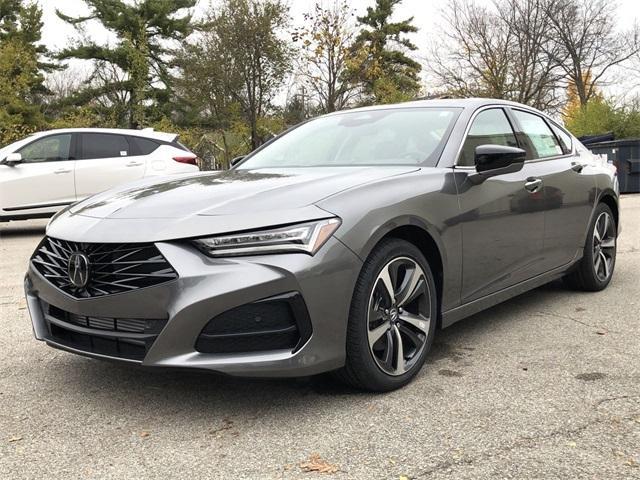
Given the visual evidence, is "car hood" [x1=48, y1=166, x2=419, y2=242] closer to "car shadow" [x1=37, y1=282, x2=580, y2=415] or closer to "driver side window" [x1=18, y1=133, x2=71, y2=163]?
"car shadow" [x1=37, y1=282, x2=580, y2=415]

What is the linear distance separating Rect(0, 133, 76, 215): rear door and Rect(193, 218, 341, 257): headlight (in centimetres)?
813

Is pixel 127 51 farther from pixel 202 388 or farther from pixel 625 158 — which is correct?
pixel 202 388

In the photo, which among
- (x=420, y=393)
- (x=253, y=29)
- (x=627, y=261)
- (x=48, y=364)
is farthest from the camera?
(x=253, y=29)

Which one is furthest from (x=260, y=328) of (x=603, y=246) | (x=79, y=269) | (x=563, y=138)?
(x=603, y=246)

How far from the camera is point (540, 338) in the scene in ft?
12.9

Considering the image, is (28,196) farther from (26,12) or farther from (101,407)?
(26,12)

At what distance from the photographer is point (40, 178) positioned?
9836mm

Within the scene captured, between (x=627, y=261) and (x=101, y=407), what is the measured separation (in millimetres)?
5516

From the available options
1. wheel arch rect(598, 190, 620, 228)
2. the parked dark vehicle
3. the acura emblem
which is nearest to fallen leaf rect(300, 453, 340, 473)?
the acura emblem

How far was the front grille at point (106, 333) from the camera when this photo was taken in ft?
8.67

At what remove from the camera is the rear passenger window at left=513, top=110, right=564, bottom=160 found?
4.52m

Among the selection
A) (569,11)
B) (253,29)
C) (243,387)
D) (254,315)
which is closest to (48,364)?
(243,387)

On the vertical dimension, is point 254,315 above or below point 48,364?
above

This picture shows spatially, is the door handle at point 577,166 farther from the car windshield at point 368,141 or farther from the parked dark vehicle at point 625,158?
the parked dark vehicle at point 625,158
